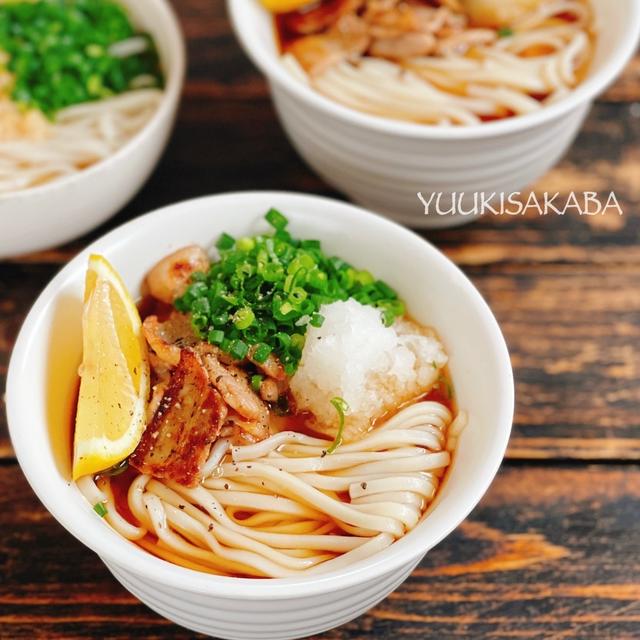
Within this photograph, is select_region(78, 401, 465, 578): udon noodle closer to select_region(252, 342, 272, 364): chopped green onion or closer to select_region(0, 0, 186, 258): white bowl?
select_region(252, 342, 272, 364): chopped green onion

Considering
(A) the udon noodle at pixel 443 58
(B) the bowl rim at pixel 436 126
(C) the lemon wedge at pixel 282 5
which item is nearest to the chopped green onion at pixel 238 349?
(B) the bowl rim at pixel 436 126

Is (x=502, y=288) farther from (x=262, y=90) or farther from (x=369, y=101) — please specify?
→ (x=262, y=90)

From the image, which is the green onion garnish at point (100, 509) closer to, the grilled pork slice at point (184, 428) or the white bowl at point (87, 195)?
the grilled pork slice at point (184, 428)

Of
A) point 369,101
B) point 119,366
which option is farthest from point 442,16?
point 119,366

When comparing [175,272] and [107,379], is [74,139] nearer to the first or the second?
[175,272]

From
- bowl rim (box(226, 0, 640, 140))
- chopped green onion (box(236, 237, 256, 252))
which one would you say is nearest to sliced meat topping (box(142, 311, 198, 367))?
chopped green onion (box(236, 237, 256, 252))

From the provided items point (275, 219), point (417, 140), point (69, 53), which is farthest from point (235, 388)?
point (69, 53)
